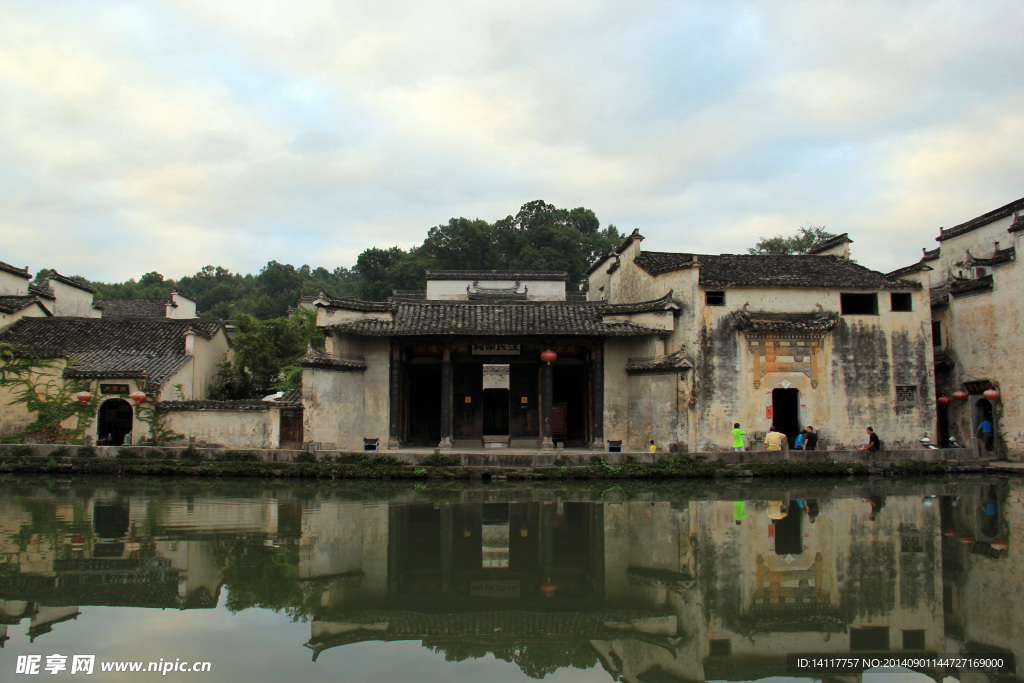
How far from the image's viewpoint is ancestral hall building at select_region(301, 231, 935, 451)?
1834 cm

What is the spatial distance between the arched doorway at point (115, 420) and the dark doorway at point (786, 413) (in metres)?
19.2

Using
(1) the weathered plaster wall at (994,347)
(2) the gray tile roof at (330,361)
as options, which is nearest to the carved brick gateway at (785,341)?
(1) the weathered plaster wall at (994,347)

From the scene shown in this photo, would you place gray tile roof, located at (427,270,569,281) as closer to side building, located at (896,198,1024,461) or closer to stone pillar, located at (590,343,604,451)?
stone pillar, located at (590,343,604,451)

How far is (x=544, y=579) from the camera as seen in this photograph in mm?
8031

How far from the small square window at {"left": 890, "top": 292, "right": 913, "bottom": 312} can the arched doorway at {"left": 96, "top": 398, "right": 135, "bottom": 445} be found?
22833mm

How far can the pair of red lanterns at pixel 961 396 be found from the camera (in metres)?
18.9

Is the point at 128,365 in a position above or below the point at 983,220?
below

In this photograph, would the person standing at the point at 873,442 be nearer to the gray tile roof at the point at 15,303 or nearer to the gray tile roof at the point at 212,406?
the gray tile roof at the point at 212,406

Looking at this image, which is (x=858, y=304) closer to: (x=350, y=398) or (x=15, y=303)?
(x=350, y=398)

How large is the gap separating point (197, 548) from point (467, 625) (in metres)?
4.63

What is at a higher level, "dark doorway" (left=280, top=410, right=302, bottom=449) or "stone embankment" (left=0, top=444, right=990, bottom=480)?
"dark doorway" (left=280, top=410, right=302, bottom=449)

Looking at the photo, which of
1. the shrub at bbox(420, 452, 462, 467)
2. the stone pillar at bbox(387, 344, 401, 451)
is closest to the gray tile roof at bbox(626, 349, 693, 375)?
the shrub at bbox(420, 452, 462, 467)

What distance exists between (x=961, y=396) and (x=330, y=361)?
18.8 metres

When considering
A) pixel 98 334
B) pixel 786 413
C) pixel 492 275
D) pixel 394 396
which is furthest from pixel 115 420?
pixel 786 413
